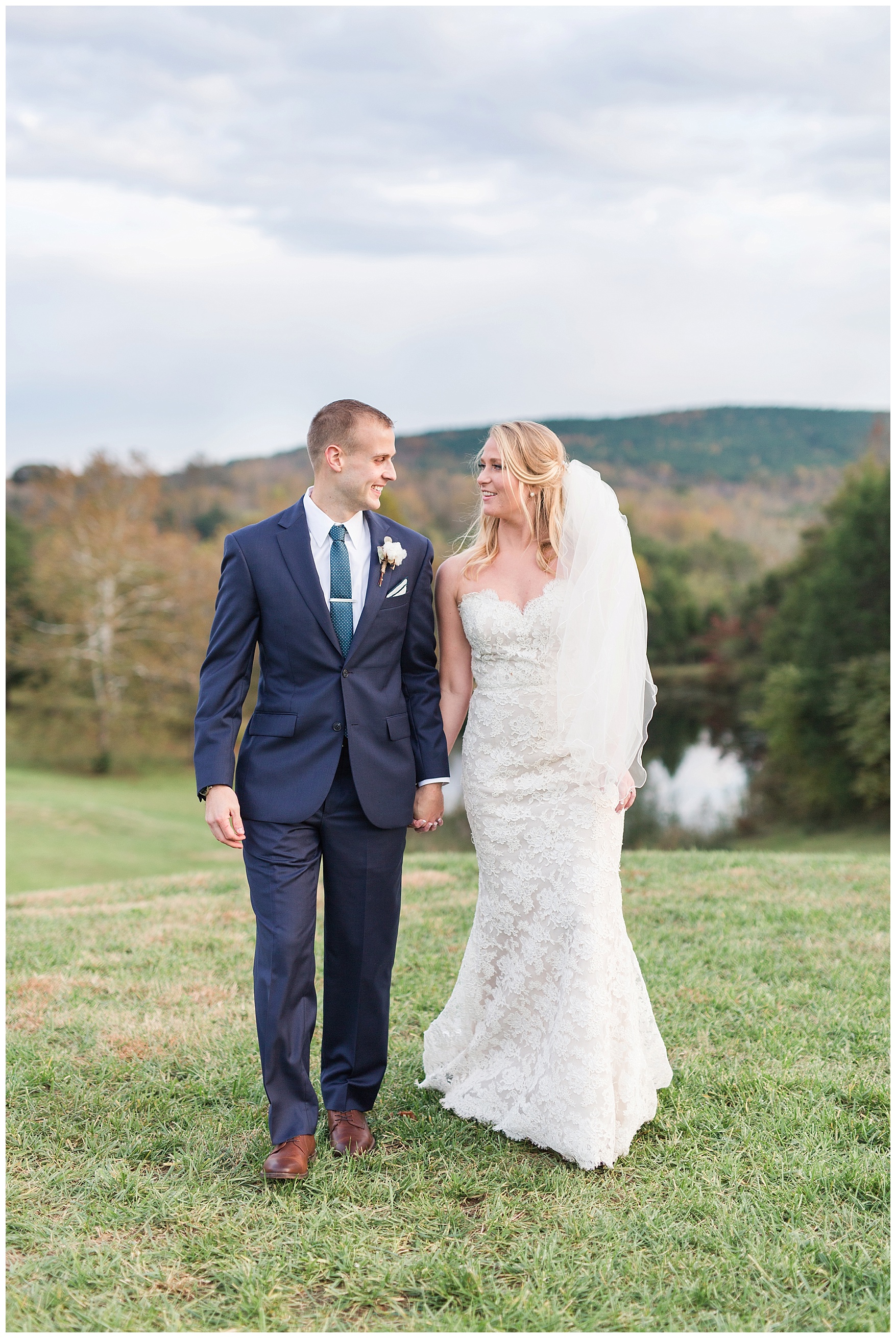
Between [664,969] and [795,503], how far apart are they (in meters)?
70.7

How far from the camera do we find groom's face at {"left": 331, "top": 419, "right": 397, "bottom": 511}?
12.0ft

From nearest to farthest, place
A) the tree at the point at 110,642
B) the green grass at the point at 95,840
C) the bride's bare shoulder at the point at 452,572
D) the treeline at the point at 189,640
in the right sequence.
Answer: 1. the bride's bare shoulder at the point at 452,572
2. the green grass at the point at 95,840
3. the treeline at the point at 189,640
4. the tree at the point at 110,642

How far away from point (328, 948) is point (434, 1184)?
34.1 inches

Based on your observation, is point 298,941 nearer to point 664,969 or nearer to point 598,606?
point 598,606

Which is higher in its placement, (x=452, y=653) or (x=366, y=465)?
(x=366, y=465)

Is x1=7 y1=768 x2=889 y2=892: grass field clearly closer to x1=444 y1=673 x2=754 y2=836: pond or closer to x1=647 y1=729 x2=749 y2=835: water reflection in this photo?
x1=647 y1=729 x2=749 y2=835: water reflection

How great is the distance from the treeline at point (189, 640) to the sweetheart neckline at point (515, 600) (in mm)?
24753

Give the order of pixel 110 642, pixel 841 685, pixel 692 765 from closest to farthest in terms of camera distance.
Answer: pixel 841 685
pixel 110 642
pixel 692 765

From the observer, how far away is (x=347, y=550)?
3742 mm

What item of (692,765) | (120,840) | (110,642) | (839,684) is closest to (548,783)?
(120,840)

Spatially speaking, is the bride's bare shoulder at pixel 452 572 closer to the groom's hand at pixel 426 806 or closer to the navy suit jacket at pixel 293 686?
the navy suit jacket at pixel 293 686

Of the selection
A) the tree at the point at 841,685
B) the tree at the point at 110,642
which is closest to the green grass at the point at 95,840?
the tree at the point at 110,642

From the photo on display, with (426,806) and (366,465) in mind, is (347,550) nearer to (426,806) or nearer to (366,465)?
(366,465)

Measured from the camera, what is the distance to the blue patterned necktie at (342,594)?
369 cm
